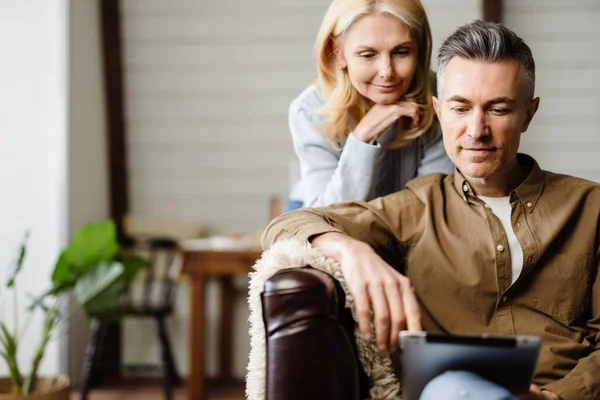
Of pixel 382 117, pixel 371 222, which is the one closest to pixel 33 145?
pixel 382 117

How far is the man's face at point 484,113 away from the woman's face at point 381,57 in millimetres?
314

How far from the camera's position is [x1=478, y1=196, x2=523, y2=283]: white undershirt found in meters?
1.58

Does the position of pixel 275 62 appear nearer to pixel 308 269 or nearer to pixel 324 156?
pixel 324 156

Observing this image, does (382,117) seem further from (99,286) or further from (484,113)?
(99,286)

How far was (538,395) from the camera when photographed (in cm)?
131

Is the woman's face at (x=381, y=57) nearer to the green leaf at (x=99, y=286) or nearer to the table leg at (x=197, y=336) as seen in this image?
the green leaf at (x=99, y=286)

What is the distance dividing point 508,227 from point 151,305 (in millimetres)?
3132

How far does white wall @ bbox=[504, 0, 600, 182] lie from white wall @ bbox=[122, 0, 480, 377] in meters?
0.56

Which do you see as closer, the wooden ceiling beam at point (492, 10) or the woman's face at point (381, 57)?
the woman's face at point (381, 57)

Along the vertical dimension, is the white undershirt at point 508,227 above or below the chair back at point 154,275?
above

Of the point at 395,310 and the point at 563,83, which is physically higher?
the point at 563,83

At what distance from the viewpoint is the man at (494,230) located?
151 cm

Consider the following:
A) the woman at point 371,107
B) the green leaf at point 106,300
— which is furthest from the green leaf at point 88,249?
the woman at point 371,107

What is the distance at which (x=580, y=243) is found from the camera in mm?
1558
